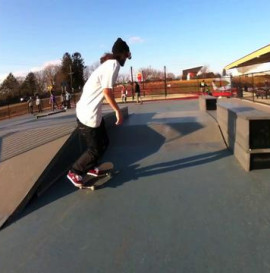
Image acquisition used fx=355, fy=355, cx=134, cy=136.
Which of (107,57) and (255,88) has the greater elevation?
(107,57)

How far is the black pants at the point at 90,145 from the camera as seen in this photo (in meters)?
4.36

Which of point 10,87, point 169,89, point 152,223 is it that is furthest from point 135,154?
point 10,87

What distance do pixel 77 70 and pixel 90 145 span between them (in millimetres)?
98659

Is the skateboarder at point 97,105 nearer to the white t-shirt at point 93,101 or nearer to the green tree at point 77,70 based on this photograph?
the white t-shirt at point 93,101

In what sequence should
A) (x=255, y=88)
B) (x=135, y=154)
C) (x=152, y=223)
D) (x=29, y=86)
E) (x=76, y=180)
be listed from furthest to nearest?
(x=29, y=86) < (x=255, y=88) < (x=135, y=154) < (x=76, y=180) < (x=152, y=223)

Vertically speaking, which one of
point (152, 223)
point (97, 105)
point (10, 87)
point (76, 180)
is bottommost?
point (10, 87)

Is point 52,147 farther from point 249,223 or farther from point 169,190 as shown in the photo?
point 249,223

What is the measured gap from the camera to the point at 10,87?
315 feet

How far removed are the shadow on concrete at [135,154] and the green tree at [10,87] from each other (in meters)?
88.6

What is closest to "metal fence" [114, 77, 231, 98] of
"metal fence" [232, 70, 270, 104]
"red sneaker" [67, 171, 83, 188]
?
"metal fence" [232, 70, 270, 104]

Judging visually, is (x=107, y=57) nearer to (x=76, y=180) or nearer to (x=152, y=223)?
(x=76, y=180)

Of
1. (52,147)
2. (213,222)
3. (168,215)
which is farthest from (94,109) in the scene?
(213,222)

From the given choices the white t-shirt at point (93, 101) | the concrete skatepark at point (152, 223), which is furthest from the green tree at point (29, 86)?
the concrete skatepark at point (152, 223)

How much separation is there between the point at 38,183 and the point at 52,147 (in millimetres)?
747
